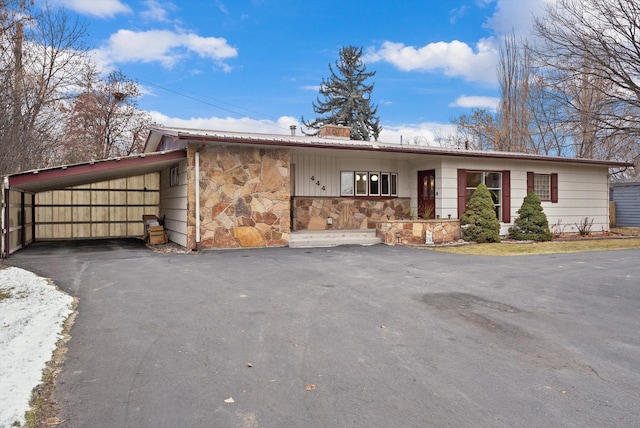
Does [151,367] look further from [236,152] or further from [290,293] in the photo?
[236,152]

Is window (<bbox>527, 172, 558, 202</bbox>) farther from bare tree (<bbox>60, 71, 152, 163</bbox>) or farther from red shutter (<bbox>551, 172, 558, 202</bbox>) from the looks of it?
bare tree (<bbox>60, 71, 152, 163</bbox>)

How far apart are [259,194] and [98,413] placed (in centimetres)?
861

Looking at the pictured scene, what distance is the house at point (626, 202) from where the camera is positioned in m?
19.0

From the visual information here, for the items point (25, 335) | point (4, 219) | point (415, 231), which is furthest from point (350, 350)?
point (4, 219)

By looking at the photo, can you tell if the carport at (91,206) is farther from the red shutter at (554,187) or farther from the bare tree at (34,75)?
the red shutter at (554,187)

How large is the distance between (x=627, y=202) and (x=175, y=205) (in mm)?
20885

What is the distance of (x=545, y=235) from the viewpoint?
43.4 ft

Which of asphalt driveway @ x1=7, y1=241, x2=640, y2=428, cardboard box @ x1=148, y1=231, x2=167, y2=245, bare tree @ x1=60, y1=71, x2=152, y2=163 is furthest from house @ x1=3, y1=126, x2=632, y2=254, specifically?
bare tree @ x1=60, y1=71, x2=152, y2=163

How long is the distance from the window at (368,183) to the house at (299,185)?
0.04 metres

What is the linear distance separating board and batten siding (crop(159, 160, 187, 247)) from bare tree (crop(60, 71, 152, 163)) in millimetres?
7366

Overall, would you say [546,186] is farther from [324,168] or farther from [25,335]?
[25,335]

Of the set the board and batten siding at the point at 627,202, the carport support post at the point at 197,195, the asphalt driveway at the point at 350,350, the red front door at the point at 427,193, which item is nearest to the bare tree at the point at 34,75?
the carport support post at the point at 197,195

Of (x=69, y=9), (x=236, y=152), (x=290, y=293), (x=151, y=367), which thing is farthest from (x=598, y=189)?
(x=69, y=9)

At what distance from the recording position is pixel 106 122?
21219 millimetres
